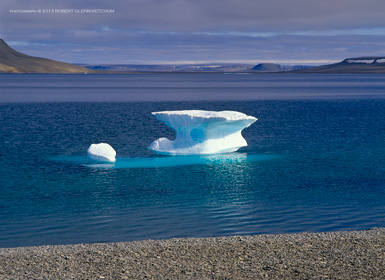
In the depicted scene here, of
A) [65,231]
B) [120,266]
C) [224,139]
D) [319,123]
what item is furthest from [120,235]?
[319,123]

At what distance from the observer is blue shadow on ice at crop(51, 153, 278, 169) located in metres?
23.1

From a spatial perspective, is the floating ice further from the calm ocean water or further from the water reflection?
the calm ocean water

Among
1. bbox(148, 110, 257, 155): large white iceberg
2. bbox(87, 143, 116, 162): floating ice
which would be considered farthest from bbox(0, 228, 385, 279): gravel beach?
bbox(148, 110, 257, 155): large white iceberg

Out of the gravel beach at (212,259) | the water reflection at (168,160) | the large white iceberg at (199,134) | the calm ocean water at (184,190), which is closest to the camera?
the gravel beach at (212,259)

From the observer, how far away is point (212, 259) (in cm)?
986

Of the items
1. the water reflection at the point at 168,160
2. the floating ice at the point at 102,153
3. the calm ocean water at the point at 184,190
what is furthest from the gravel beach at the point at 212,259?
the floating ice at the point at 102,153

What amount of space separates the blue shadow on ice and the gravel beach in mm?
11832

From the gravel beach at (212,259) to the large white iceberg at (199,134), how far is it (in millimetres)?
12780

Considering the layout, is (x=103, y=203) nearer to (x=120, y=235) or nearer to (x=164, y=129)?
(x=120, y=235)

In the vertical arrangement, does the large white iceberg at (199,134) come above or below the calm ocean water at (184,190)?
above

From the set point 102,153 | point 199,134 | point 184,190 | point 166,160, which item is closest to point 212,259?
point 184,190

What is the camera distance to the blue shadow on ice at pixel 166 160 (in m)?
23.1

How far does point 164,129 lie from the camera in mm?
38688

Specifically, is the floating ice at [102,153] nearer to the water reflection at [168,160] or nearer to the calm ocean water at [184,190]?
the water reflection at [168,160]
